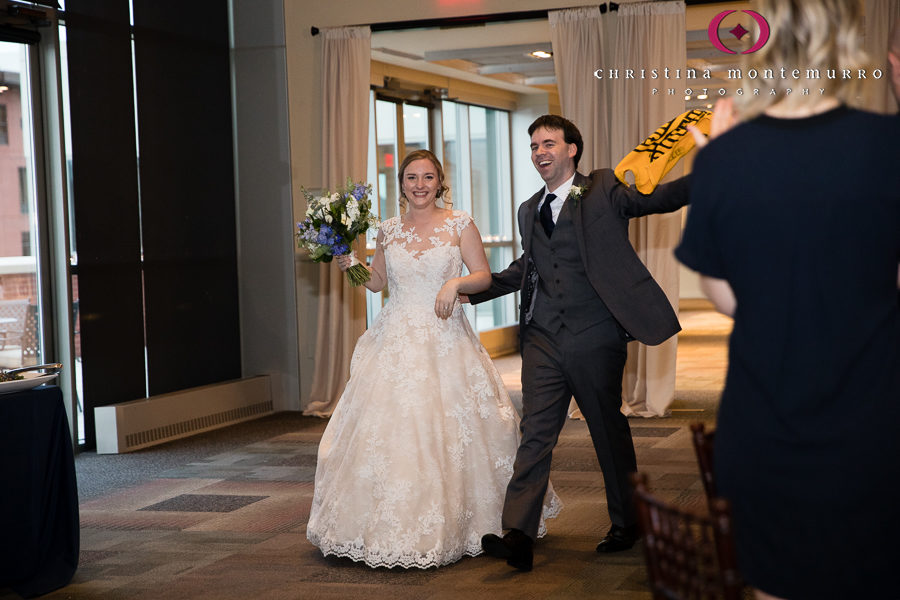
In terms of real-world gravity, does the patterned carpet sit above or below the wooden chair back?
below

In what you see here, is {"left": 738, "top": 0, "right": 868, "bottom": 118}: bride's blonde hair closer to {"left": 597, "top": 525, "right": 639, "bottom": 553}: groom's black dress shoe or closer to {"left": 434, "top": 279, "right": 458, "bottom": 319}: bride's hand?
{"left": 434, "top": 279, "right": 458, "bottom": 319}: bride's hand

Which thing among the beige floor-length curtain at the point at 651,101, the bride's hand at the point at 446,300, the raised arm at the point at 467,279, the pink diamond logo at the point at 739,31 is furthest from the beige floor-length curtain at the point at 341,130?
the bride's hand at the point at 446,300

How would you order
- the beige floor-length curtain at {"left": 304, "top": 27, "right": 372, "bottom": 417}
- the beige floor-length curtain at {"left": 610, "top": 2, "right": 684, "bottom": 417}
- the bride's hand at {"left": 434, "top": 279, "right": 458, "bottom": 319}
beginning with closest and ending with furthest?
the bride's hand at {"left": 434, "top": 279, "right": 458, "bottom": 319}, the beige floor-length curtain at {"left": 610, "top": 2, "right": 684, "bottom": 417}, the beige floor-length curtain at {"left": 304, "top": 27, "right": 372, "bottom": 417}

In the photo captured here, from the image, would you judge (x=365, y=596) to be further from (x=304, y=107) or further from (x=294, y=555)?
(x=304, y=107)

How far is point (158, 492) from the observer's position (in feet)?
19.4

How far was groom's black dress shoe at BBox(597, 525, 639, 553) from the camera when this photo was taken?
431 centimetres

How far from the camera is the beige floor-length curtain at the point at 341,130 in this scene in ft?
27.8

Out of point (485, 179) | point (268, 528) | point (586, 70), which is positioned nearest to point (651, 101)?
point (586, 70)

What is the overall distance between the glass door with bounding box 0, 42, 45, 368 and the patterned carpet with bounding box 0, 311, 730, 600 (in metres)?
0.93

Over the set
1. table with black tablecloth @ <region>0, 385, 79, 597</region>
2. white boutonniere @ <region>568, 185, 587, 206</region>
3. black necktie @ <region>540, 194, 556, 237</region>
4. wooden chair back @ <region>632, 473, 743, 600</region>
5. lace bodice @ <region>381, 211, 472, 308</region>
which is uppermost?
white boutonniere @ <region>568, 185, 587, 206</region>

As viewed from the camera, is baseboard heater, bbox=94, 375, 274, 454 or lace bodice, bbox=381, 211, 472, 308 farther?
baseboard heater, bbox=94, 375, 274, 454

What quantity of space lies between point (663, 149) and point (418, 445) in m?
1.58

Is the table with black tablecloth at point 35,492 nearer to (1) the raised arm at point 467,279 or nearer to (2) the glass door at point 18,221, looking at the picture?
(1) the raised arm at point 467,279

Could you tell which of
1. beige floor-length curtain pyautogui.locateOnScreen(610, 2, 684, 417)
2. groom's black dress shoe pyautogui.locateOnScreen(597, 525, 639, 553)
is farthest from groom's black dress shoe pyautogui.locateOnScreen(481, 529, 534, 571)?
beige floor-length curtain pyautogui.locateOnScreen(610, 2, 684, 417)
